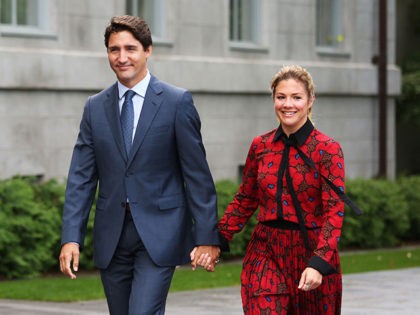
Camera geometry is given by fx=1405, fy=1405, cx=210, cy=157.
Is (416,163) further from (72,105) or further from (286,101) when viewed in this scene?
(286,101)

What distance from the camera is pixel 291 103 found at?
7215 mm

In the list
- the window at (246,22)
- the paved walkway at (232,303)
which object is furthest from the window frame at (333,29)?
the paved walkway at (232,303)

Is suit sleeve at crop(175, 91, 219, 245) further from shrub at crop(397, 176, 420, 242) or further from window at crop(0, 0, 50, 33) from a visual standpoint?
shrub at crop(397, 176, 420, 242)

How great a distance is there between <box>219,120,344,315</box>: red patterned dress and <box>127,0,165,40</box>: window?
13414 mm

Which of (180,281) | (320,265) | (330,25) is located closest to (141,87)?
(320,265)

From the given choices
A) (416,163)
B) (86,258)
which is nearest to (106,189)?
(86,258)

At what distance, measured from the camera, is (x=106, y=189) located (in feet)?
23.7

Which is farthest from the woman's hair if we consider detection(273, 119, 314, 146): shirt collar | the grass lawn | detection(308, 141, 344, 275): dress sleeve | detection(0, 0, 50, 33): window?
detection(0, 0, 50, 33): window

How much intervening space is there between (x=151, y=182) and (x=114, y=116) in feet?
1.31

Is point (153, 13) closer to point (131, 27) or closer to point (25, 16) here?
point (25, 16)

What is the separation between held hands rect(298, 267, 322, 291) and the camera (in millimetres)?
6910

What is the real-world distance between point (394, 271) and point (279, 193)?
9.06m

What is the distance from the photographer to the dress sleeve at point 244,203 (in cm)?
742

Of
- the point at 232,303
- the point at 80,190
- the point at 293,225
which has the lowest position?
the point at 232,303
